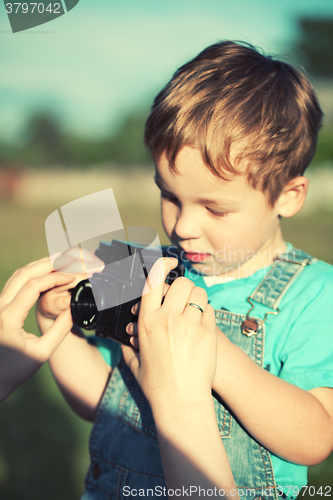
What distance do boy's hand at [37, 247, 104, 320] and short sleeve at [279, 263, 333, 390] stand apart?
616 mm

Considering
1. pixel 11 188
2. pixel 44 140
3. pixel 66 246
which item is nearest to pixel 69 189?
pixel 11 188

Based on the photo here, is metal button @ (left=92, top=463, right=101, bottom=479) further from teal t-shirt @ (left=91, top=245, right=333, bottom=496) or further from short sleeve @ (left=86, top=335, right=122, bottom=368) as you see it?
teal t-shirt @ (left=91, top=245, right=333, bottom=496)

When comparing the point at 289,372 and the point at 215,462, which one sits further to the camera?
the point at 289,372

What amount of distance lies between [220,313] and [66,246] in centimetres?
55

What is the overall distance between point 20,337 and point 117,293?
12.4 inches

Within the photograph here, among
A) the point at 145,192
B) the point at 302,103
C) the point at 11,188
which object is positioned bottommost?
the point at 145,192

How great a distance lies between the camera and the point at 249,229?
116 centimetres

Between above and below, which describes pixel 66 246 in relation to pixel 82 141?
above

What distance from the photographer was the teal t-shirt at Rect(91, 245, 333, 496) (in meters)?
1.00

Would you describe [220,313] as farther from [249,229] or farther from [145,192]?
[145,192]

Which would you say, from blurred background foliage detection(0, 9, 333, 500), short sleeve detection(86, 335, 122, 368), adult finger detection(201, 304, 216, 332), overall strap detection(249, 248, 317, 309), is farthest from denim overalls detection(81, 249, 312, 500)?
blurred background foliage detection(0, 9, 333, 500)

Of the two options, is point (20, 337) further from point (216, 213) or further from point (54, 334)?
point (216, 213)

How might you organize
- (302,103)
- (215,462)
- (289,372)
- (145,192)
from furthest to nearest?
1. (145,192)
2. (302,103)
3. (289,372)
4. (215,462)

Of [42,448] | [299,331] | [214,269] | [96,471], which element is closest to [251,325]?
[299,331]
